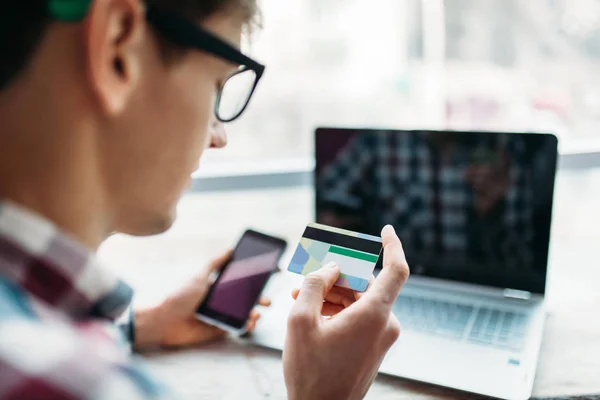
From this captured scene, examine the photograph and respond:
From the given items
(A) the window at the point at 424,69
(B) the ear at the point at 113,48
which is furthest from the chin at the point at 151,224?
(A) the window at the point at 424,69

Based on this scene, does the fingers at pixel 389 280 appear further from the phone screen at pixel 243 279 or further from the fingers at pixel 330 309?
the phone screen at pixel 243 279

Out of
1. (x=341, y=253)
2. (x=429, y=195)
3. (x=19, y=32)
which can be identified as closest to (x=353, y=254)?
(x=341, y=253)

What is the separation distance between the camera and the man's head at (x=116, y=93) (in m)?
0.37

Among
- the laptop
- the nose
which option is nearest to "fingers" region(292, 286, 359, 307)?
the laptop

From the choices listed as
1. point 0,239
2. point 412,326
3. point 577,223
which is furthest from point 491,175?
point 0,239

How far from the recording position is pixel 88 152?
1.33 feet

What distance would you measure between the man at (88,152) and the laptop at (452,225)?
40 centimetres

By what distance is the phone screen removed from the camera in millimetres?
817

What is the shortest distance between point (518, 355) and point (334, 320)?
1.03 ft

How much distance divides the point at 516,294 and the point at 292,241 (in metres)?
0.48

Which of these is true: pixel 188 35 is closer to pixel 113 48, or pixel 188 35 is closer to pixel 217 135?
pixel 113 48

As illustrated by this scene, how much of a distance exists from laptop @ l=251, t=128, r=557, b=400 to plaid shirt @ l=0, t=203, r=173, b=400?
415mm

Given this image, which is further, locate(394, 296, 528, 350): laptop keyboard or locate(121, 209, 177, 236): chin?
locate(394, 296, 528, 350): laptop keyboard

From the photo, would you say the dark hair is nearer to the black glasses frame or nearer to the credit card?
the black glasses frame
